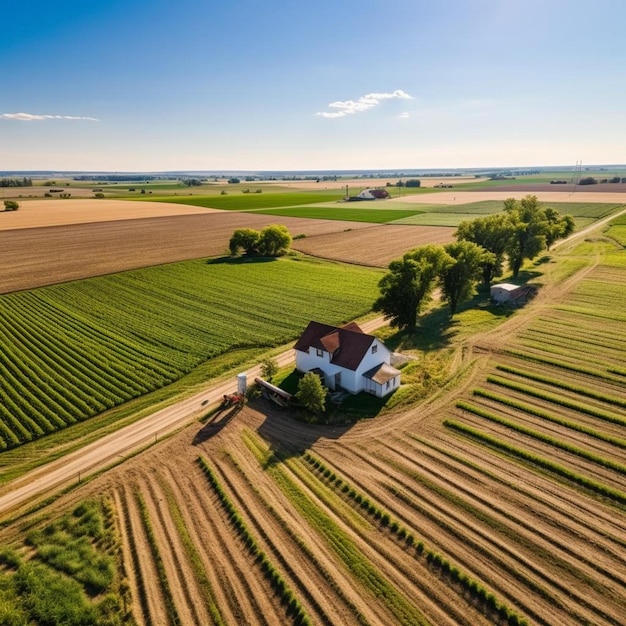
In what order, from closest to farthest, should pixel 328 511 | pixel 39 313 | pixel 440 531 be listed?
pixel 440 531 < pixel 328 511 < pixel 39 313

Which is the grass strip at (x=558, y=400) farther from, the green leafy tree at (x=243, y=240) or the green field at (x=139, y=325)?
the green leafy tree at (x=243, y=240)

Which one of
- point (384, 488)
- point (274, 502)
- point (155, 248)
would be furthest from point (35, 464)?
point (155, 248)

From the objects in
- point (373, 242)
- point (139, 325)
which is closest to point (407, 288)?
point (139, 325)

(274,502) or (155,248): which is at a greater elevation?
(155,248)

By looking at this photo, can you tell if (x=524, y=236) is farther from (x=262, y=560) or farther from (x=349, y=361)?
(x=262, y=560)

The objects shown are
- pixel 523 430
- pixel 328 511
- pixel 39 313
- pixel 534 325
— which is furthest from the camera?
pixel 39 313

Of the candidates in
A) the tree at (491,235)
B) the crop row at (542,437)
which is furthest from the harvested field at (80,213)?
the crop row at (542,437)

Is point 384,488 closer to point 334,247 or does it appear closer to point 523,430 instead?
point 523,430
